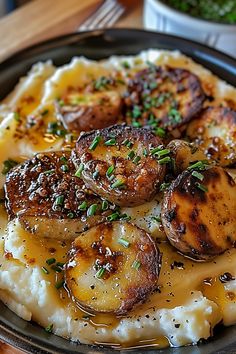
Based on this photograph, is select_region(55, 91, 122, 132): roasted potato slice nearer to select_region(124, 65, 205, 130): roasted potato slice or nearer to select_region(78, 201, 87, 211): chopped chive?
select_region(124, 65, 205, 130): roasted potato slice

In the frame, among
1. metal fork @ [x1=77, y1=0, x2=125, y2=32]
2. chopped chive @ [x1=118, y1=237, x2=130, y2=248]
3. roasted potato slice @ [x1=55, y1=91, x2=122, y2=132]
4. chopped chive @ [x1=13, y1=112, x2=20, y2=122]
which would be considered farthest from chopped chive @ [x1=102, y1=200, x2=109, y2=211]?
metal fork @ [x1=77, y1=0, x2=125, y2=32]

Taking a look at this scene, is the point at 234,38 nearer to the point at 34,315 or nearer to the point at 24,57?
the point at 24,57

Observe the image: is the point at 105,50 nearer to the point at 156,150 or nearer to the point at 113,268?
the point at 156,150

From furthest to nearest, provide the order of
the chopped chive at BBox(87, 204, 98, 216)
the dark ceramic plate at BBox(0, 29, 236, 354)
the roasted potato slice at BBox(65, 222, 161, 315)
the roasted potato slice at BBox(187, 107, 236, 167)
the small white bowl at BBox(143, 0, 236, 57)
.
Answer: the small white bowl at BBox(143, 0, 236, 57) → the dark ceramic plate at BBox(0, 29, 236, 354) → the roasted potato slice at BBox(187, 107, 236, 167) → the chopped chive at BBox(87, 204, 98, 216) → the roasted potato slice at BBox(65, 222, 161, 315)

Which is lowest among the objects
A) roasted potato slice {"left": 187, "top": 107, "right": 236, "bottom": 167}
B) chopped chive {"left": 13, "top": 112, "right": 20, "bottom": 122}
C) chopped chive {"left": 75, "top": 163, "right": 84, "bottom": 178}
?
roasted potato slice {"left": 187, "top": 107, "right": 236, "bottom": 167}

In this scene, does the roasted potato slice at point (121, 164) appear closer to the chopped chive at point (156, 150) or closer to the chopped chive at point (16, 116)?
the chopped chive at point (156, 150)
